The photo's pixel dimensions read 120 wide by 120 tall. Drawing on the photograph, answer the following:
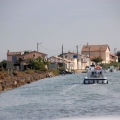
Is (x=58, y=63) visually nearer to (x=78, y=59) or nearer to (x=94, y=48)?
(x=78, y=59)

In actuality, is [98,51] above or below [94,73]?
above

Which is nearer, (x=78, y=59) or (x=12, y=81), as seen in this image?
(x=12, y=81)

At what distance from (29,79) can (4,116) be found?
92.1ft

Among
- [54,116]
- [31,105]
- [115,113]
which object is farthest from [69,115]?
[31,105]

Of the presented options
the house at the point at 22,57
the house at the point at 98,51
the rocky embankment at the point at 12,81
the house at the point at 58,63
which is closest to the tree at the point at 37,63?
the house at the point at 22,57

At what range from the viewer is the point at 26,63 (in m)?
66.7

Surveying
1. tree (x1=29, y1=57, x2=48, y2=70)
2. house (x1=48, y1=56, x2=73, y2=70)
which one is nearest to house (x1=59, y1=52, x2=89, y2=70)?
house (x1=48, y1=56, x2=73, y2=70)

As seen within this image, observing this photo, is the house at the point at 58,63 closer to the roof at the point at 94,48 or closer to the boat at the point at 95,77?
the roof at the point at 94,48

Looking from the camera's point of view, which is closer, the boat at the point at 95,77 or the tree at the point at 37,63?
the boat at the point at 95,77

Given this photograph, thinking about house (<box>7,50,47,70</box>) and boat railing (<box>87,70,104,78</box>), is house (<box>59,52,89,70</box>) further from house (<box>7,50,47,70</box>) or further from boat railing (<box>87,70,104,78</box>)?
boat railing (<box>87,70,104,78</box>)

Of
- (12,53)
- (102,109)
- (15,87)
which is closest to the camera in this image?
(102,109)

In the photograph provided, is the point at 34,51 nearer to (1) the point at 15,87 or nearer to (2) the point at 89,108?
(1) the point at 15,87

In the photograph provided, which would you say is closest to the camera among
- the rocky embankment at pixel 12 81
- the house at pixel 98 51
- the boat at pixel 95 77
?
the rocky embankment at pixel 12 81

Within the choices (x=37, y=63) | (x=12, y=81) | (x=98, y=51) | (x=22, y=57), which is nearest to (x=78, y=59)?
(x=22, y=57)
